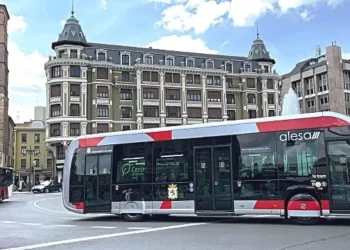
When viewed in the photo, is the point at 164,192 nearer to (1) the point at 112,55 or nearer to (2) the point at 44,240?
(2) the point at 44,240

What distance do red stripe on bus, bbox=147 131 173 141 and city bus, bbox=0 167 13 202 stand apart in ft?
61.0

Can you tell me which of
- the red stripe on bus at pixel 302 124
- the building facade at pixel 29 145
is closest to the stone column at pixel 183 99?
the building facade at pixel 29 145

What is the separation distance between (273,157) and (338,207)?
7.36 feet

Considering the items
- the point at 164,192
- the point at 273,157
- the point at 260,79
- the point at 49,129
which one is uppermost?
the point at 260,79

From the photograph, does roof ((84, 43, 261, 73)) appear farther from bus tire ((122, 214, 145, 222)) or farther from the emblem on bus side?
the emblem on bus side

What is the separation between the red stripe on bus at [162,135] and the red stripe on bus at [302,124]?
9.91 ft

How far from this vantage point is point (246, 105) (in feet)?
229

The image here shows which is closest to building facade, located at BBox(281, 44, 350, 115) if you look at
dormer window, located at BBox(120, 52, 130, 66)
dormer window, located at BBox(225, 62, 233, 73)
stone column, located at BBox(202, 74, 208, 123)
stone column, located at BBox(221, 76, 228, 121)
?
dormer window, located at BBox(225, 62, 233, 73)

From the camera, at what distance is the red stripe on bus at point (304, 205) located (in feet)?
39.5

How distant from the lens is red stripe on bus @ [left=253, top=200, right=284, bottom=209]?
12.5m

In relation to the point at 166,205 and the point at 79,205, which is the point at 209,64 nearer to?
the point at 79,205

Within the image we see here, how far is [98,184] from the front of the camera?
15500 millimetres

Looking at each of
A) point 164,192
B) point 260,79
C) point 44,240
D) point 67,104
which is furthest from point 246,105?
point 44,240

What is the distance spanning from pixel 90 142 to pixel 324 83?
66.9 meters
